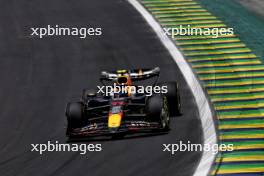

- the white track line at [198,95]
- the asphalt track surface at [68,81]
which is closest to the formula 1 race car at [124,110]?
the asphalt track surface at [68,81]

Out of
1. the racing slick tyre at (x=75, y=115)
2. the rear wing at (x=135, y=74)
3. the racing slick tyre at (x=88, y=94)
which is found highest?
the rear wing at (x=135, y=74)

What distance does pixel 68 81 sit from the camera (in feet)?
70.5

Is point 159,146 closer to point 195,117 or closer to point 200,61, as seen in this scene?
point 195,117

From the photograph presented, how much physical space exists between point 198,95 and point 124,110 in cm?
306

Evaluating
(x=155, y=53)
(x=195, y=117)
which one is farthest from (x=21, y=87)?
(x=195, y=117)

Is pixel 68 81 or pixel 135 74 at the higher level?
pixel 135 74

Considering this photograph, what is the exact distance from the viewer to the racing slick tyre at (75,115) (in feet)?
56.4

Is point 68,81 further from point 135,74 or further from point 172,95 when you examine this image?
point 172,95

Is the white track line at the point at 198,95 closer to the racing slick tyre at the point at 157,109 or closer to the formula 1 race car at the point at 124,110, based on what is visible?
the formula 1 race car at the point at 124,110

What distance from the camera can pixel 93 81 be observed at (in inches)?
837

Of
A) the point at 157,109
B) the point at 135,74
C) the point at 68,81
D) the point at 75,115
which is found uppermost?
the point at 135,74

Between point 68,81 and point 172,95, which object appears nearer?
point 172,95

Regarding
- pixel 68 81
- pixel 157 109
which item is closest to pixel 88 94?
pixel 157 109

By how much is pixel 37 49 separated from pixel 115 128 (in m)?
9.23
